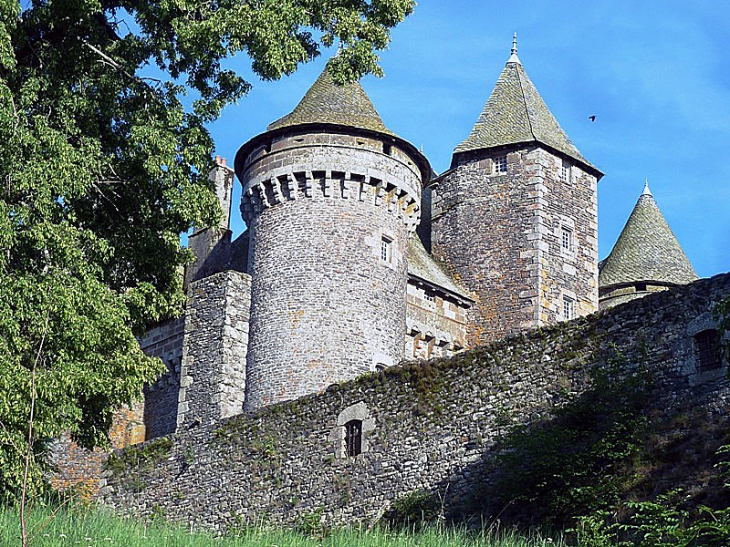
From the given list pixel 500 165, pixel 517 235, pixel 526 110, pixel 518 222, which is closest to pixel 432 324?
pixel 517 235

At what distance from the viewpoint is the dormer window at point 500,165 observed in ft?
105

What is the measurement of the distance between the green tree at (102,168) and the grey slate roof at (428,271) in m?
11.0

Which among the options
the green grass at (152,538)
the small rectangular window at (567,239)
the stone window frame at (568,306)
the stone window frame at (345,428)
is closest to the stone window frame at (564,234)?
the small rectangular window at (567,239)

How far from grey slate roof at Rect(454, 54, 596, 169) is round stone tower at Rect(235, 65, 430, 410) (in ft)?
13.4

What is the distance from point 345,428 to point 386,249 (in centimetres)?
774

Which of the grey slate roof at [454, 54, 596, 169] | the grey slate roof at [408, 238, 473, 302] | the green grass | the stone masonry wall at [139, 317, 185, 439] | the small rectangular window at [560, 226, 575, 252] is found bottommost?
the green grass

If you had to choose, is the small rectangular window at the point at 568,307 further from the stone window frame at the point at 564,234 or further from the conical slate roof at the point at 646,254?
the conical slate roof at the point at 646,254

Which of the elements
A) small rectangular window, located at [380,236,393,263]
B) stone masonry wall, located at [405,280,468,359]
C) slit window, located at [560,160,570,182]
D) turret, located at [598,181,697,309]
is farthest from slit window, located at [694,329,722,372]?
turret, located at [598,181,697,309]

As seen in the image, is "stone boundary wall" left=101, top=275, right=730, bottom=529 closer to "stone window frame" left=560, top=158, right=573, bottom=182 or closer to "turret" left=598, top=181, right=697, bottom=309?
"stone window frame" left=560, top=158, right=573, bottom=182

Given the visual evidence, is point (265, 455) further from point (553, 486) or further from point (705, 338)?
point (705, 338)

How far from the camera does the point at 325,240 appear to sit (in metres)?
26.5

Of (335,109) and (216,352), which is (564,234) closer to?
(335,109)

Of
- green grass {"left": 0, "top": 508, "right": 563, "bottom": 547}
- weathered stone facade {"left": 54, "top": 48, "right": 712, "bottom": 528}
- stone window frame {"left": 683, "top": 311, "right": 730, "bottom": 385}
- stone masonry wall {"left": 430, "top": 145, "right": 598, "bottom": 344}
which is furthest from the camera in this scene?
stone masonry wall {"left": 430, "top": 145, "right": 598, "bottom": 344}

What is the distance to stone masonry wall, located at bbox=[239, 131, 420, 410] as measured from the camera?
25.5 meters
